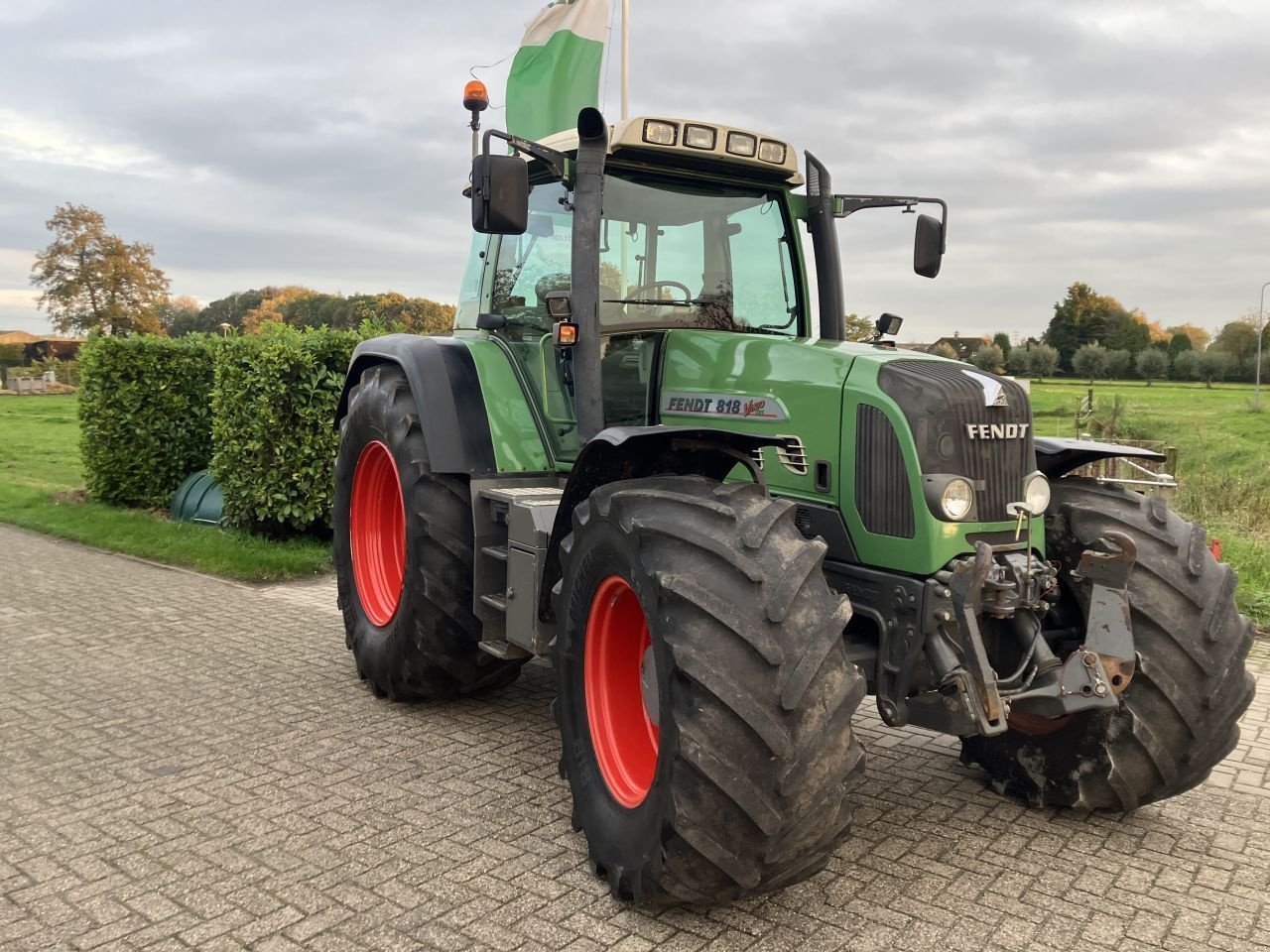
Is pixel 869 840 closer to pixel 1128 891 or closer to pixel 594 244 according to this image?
pixel 1128 891

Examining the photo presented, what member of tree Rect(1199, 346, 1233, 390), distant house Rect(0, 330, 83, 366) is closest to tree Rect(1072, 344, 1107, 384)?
tree Rect(1199, 346, 1233, 390)

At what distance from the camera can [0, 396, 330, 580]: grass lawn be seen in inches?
349

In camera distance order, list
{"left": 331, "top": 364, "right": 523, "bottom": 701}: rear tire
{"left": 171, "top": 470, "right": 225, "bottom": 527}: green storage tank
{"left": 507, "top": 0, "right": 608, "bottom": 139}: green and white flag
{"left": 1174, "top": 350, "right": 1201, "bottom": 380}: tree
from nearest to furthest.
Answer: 1. {"left": 331, "top": 364, "right": 523, "bottom": 701}: rear tire
2. {"left": 507, "top": 0, "right": 608, "bottom": 139}: green and white flag
3. {"left": 171, "top": 470, "right": 225, "bottom": 527}: green storage tank
4. {"left": 1174, "top": 350, "right": 1201, "bottom": 380}: tree

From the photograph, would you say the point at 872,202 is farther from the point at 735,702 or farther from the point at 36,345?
the point at 36,345

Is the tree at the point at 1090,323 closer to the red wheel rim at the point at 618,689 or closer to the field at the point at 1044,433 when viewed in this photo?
the field at the point at 1044,433

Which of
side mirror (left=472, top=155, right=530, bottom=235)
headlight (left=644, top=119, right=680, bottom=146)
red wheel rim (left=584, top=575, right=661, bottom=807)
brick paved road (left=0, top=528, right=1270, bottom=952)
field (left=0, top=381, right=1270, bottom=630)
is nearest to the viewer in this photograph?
brick paved road (left=0, top=528, right=1270, bottom=952)

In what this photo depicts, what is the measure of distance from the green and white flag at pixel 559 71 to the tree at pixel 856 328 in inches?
116

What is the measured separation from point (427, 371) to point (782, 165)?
192 centimetres

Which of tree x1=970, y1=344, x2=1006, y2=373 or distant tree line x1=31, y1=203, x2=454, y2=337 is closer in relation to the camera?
tree x1=970, y1=344, x2=1006, y2=373

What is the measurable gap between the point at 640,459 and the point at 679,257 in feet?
3.89

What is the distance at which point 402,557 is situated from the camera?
5.75 meters

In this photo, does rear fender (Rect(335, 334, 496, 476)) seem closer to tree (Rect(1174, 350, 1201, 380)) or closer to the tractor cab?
the tractor cab

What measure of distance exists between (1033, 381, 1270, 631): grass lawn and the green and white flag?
12.6 feet

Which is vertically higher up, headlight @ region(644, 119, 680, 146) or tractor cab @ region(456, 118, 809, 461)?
headlight @ region(644, 119, 680, 146)
